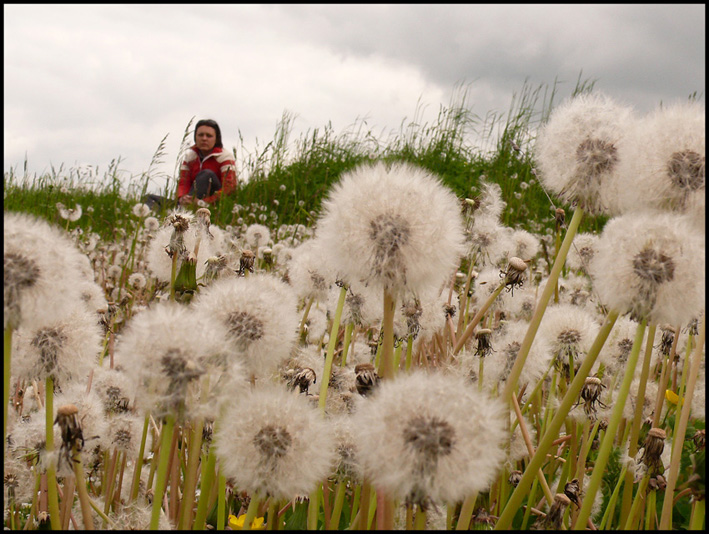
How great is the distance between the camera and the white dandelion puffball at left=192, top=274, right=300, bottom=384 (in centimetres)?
147

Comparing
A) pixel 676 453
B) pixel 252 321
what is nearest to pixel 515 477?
pixel 676 453

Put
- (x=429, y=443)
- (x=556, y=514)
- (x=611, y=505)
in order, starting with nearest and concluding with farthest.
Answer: (x=429, y=443), (x=556, y=514), (x=611, y=505)

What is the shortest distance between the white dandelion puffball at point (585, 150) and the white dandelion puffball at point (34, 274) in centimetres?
121

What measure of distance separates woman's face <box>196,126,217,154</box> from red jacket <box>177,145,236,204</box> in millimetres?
158

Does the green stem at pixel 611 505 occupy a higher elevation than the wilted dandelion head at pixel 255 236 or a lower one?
lower

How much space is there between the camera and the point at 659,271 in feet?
4.26

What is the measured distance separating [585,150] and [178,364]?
1.12 m

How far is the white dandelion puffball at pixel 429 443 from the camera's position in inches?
43.7

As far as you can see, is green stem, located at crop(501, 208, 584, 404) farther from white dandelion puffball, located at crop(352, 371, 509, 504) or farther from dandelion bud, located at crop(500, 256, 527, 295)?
dandelion bud, located at crop(500, 256, 527, 295)

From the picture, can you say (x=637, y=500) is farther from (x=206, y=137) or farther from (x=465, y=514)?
(x=206, y=137)

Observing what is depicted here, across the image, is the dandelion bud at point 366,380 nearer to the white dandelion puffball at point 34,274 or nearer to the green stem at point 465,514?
the green stem at point 465,514

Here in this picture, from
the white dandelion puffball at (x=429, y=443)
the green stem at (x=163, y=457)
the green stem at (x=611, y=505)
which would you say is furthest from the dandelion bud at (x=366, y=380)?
the green stem at (x=611, y=505)

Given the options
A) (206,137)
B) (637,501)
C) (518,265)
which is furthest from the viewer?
(206,137)

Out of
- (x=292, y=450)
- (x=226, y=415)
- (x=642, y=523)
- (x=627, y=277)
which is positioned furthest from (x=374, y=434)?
(x=642, y=523)
